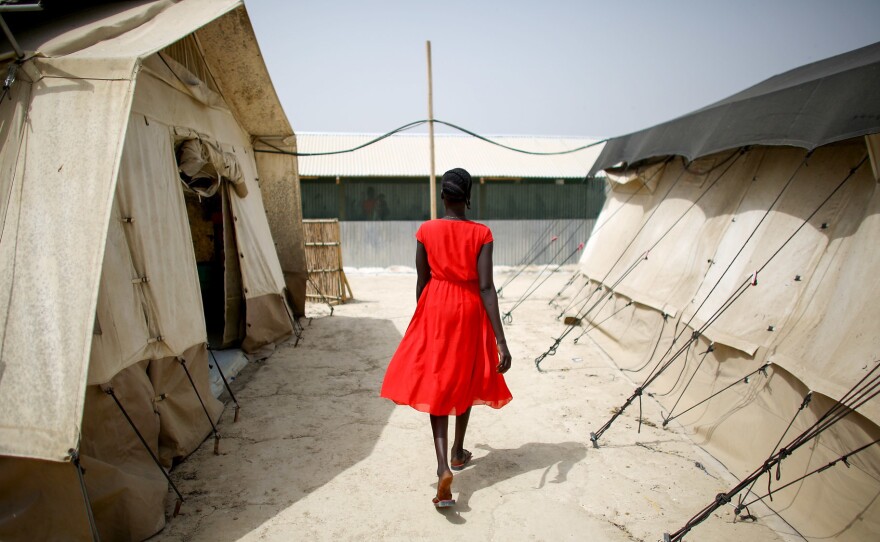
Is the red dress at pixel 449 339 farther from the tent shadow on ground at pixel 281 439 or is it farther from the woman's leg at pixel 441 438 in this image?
the tent shadow on ground at pixel 281 439

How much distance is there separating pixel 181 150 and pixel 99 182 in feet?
7.99

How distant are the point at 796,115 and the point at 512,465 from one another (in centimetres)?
341

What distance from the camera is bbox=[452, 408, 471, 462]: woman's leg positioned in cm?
334

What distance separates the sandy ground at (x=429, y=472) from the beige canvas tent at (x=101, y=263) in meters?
0.43

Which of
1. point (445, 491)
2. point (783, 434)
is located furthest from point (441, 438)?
point (783, 434)

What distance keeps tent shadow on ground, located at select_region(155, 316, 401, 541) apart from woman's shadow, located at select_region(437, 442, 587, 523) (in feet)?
2.62

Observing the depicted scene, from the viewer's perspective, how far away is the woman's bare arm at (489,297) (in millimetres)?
3104

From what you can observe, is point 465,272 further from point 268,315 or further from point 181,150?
point 268,315

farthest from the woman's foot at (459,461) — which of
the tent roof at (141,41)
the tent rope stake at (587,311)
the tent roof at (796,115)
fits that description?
the tent roof at (796,115)

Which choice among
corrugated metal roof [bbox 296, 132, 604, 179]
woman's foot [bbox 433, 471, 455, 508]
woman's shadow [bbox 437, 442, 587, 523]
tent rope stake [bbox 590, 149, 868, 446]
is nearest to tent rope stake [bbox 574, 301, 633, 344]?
tent rope stake [bbox 590, 149, 868, 446]

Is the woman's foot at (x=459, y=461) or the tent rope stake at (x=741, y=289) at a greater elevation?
the tent rope stake at (x=741, y=289)

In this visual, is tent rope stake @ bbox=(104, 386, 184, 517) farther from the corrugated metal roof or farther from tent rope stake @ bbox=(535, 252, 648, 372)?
the corrugated metal roof

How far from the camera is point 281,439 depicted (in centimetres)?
409

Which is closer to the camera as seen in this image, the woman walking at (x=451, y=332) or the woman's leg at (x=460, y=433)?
the woman walking at (x=451, y=332)
